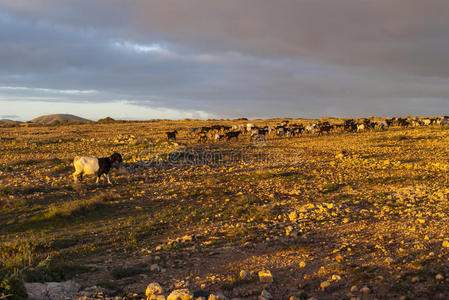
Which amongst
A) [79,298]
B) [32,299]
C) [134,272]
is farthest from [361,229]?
[32,299]

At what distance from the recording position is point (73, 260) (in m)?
6.12

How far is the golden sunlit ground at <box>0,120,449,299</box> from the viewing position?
16.1 ft

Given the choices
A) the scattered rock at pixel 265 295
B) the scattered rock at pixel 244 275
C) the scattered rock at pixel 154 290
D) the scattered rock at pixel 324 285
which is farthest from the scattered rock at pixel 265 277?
the scattered rock at pixel 154 290

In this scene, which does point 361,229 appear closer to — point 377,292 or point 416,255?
point 416,255

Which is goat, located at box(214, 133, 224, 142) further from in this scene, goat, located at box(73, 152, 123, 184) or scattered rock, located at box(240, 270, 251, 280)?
scattered rock, located at box(240, 270, 251, 280)

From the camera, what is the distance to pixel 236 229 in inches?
294

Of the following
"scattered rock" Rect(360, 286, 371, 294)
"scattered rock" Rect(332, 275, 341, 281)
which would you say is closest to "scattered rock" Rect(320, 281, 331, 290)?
"scattered rock" Rect(332, 275, 341, 281)

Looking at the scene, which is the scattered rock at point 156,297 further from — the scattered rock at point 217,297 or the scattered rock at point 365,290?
the scattered rock at point 365,290

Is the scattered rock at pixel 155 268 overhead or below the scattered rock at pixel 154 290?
below

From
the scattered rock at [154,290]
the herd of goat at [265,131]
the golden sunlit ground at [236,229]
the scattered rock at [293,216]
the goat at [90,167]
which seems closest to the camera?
the scattered rock at [154,290]

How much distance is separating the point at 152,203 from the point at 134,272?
476 cm

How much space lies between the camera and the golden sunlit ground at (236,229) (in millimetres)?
4922

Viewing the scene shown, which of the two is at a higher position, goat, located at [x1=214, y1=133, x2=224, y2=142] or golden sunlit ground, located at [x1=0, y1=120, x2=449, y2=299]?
goat, located at [x1=214, y1=133, x2=224, y2=142]

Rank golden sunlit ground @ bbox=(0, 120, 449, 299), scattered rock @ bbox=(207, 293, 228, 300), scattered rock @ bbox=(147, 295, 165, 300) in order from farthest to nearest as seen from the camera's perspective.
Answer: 1. golden sunlit ground @ bbox=(0, 120, 449, 299)
2. scattered rock @ bbox=(147, 295, 165, 300)
3. scattered rock @ bbox=(207, 293, 228, 300)
